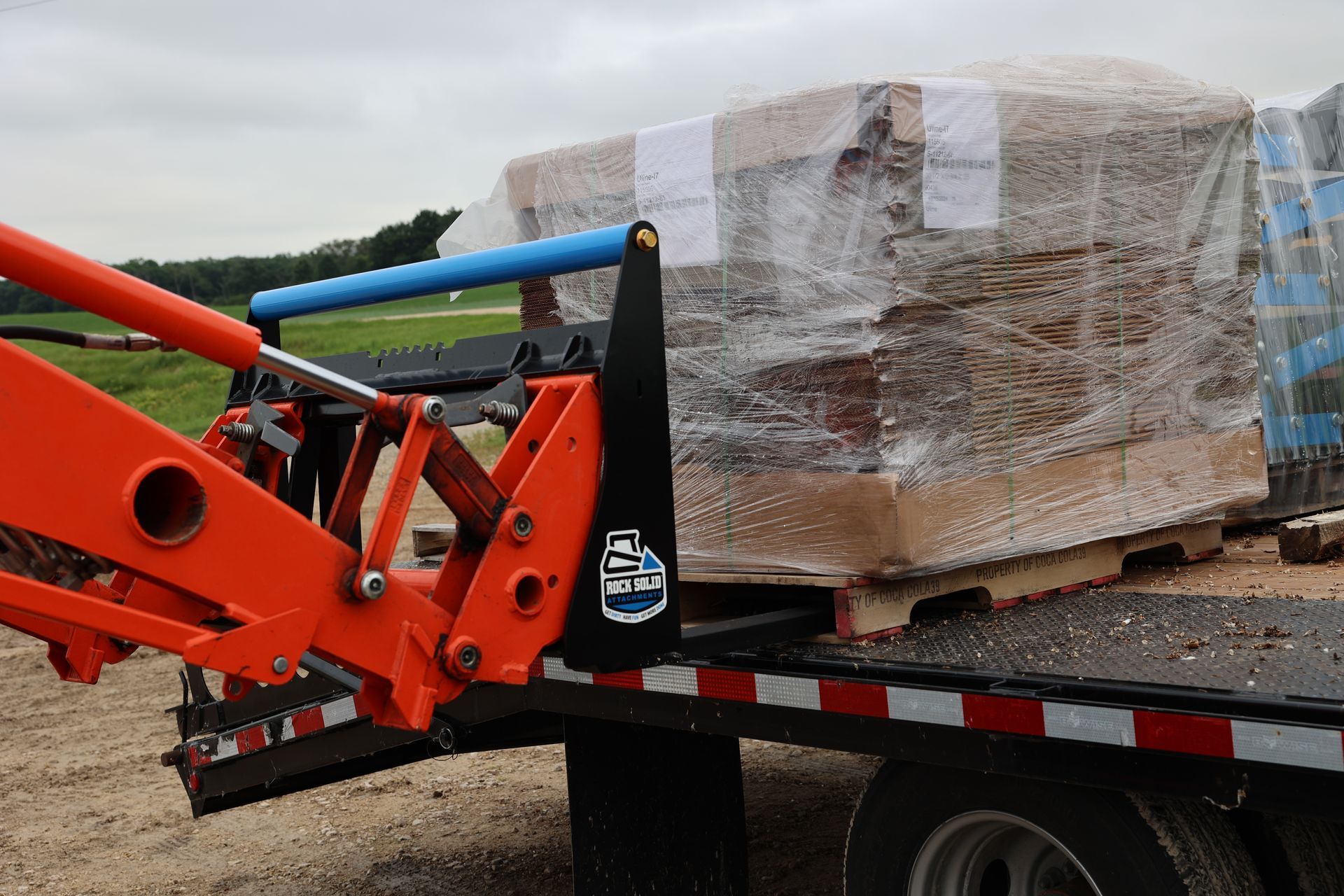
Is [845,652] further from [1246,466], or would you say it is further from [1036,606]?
[1246,466]

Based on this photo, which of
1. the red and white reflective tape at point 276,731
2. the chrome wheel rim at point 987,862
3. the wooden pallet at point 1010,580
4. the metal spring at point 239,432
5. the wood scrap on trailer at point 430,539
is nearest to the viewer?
the chrome wheel rim at point 987,862

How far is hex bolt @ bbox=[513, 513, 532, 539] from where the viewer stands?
2.44 m

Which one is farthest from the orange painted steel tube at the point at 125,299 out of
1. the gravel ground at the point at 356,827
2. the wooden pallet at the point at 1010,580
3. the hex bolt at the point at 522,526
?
the gravel ground at the point at 356,827

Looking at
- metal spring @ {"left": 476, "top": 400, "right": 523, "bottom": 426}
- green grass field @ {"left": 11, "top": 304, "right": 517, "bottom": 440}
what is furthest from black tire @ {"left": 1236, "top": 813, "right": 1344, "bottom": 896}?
green grass field @ {"left": 11, "top": 304, "right": 517, "bottom": 440}

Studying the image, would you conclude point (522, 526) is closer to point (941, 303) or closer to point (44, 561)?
point (44, 561)

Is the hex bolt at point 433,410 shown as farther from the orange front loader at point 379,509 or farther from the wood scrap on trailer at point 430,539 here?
the wood scrap on trailer at point 430,539

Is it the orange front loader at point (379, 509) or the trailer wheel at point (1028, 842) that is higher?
the orange front loader at point (379, 509)

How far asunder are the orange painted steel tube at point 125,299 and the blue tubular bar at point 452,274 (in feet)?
2.38

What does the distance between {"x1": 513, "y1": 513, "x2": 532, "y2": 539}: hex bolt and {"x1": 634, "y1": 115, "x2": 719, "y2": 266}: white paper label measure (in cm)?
110

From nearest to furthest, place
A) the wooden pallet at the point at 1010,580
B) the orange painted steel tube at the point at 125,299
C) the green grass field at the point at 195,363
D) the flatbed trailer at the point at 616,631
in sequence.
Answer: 1. the orange painted steel tube at the point at 125,299
2. the flatbed trailer at the point at 616,631
3. the wooden pallet at the point at 1010,580
4. the green grass field at the point at 195,363

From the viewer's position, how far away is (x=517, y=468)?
8.29 ft

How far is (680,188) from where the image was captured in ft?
11.1

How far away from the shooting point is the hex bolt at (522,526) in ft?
8.01

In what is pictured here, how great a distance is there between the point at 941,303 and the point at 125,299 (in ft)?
6.24
